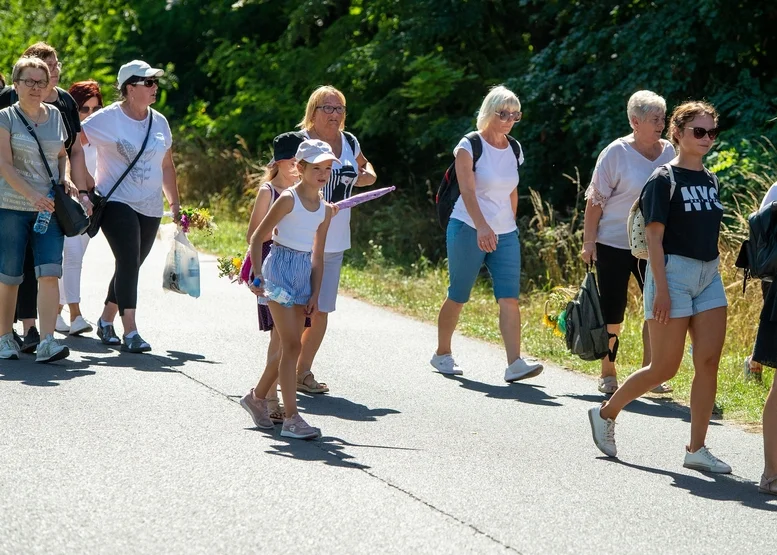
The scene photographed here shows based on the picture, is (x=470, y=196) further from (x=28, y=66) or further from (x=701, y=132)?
(x=28, y=66)

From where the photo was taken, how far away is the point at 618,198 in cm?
793

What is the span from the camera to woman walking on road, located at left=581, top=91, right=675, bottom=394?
773cm

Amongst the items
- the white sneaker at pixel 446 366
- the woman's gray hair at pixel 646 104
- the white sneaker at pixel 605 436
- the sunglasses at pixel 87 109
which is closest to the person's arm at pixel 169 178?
the sunglasses at pixel 87 109

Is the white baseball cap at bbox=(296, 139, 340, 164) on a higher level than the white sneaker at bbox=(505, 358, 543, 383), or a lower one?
higher

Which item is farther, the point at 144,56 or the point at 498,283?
the point at 144,56

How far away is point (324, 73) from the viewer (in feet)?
62.6

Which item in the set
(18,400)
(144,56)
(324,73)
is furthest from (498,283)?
(144,56)

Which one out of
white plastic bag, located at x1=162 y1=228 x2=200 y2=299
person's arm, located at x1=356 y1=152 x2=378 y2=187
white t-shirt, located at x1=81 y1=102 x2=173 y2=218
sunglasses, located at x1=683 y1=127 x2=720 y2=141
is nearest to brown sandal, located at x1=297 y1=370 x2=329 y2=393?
person's arm, located at x1=356 y1=152 x2=378 y2=187

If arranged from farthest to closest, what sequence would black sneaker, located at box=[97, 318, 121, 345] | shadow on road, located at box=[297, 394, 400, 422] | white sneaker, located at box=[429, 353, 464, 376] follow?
black sneaker, located at box=[97, 318, 121, 345]
white sneaker, located at box=[429, 353, 464, 376]
shadow on road, located at box=[297, 394, 400, 422]

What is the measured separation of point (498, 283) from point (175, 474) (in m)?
3.35

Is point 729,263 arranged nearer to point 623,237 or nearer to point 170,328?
point 623,237

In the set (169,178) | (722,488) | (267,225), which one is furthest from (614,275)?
(169,178)

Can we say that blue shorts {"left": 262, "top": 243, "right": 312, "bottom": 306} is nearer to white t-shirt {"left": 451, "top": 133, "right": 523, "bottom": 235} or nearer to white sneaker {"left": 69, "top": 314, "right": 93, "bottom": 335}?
white t-shirt {"left": 451, "top": 133, "right": 523, "bottom": 235}

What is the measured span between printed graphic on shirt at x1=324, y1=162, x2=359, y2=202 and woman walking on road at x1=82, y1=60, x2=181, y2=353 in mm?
1800
